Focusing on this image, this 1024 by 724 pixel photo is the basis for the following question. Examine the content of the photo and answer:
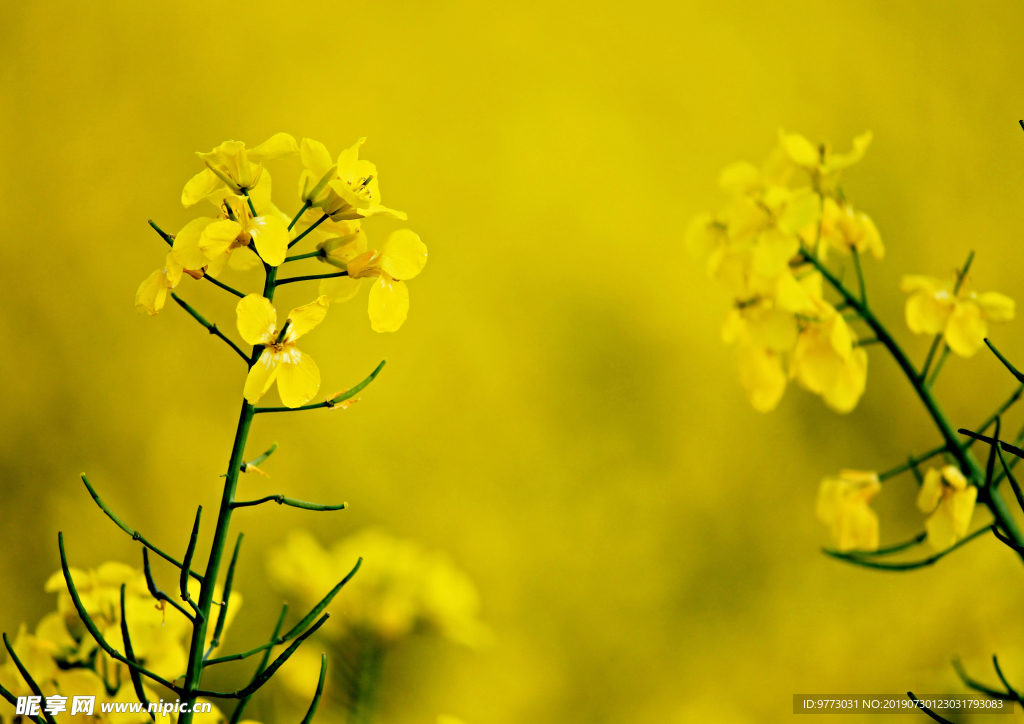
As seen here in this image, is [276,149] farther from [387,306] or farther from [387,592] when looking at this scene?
[387,592]

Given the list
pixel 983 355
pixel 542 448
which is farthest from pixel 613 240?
pixel 983 355

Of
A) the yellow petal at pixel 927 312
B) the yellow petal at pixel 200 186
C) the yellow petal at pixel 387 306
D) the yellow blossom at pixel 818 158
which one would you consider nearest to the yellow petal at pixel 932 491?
the yellow petal at pixel 927 312

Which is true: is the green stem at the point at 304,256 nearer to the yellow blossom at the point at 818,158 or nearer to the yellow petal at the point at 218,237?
the yellow petal at the point at 218,237

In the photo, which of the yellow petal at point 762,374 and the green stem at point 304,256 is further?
Answer: the yellow petal at point 762,374

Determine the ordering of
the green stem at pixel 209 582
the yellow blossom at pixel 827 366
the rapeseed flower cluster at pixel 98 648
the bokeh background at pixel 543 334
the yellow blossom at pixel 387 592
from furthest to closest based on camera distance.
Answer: the bokeh background at pixel 543 334
the yellow blossom at pixel 387 592
the yellow blossom at pixel 827 366
the rapeseed flower cluster at pixel 98 648
the green stem at pixel 209 582

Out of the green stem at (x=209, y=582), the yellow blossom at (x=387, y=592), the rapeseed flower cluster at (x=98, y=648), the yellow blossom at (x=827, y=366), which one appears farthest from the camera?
the yellow blossom at (x=387, y=592)

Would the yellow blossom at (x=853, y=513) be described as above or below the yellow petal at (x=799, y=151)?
below

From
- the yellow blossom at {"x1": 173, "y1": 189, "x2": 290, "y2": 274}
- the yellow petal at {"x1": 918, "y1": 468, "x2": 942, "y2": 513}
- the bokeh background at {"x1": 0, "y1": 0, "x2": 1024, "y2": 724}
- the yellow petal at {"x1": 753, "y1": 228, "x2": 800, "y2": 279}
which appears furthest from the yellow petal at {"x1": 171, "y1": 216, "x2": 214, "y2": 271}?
the bokeh background at {"x1": 0, "y1": 0, "x2": 1024, "y2": 724}
